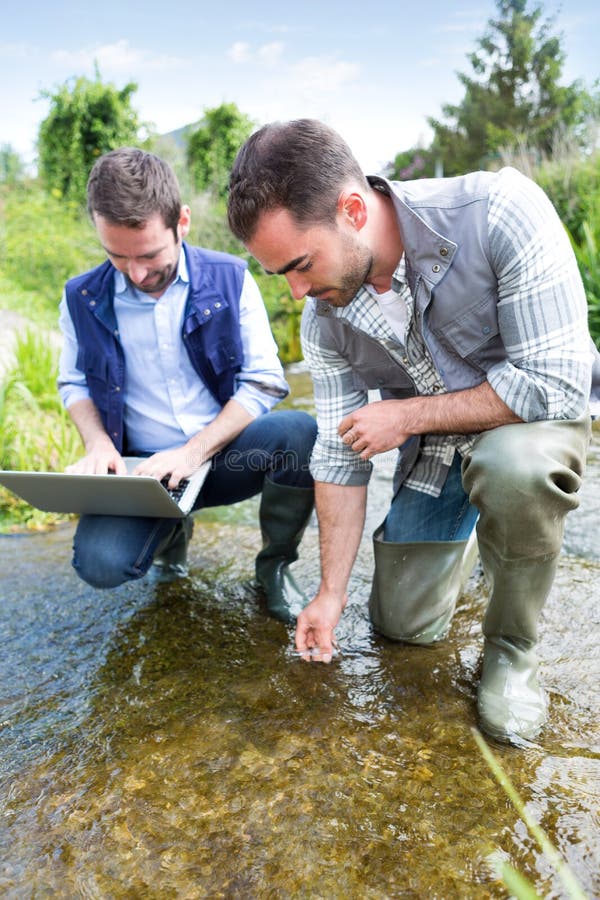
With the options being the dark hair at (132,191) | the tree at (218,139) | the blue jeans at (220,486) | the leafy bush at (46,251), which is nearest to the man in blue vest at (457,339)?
the blue jeans at (220,486)

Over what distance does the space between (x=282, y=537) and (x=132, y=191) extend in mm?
1084

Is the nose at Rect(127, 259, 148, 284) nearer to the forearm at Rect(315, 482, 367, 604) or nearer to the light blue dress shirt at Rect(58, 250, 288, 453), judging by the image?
the light blue dress shirt at Rect(58, 250, 288, 453)

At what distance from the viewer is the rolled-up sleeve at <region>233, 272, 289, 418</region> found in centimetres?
225

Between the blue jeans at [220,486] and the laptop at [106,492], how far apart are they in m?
0.07

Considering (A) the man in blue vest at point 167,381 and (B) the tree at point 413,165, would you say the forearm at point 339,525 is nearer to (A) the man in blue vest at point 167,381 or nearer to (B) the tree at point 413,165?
(A) the man in blue vest at point 167,381

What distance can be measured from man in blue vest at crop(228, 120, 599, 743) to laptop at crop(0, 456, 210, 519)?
1.32ft

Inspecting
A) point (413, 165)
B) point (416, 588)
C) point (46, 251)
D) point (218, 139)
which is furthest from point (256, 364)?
point (413, 165)

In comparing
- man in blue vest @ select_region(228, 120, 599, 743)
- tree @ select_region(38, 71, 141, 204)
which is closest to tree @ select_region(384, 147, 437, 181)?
tree @ select_region(38, 71, 141, 204)

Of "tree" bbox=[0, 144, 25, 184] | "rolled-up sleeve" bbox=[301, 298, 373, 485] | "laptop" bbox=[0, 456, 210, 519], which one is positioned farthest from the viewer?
"tree" bbox=[0, 144, 25, 184]

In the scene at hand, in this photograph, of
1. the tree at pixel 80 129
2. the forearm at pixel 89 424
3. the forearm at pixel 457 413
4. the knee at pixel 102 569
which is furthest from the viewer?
the tree at pixel 80 129

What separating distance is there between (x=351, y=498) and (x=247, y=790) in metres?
0.77

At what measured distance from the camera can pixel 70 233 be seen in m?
10.8

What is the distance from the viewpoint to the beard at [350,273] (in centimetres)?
167

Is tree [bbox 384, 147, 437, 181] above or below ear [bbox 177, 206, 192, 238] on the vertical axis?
above
